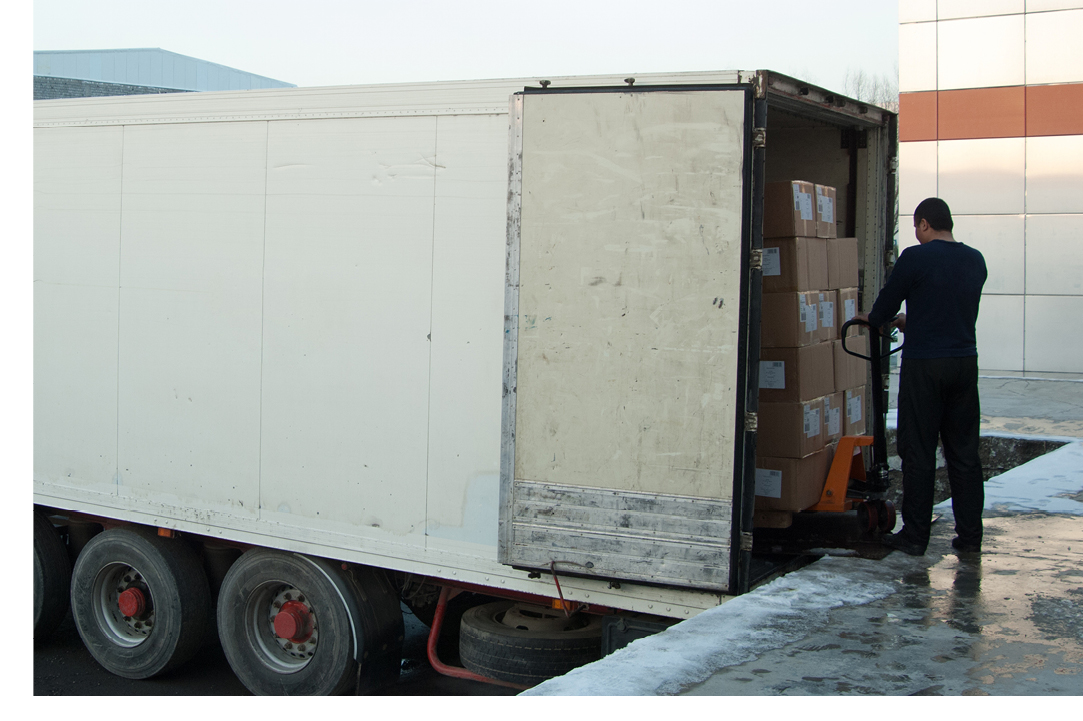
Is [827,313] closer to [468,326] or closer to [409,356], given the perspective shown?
[468,326]

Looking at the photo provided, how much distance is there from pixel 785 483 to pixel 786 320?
2.64ft

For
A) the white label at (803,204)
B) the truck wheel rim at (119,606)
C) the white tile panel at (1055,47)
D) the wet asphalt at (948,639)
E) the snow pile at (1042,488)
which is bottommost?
the truck wheel rim at (119,606)

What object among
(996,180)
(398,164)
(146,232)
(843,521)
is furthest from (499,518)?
(996,180)

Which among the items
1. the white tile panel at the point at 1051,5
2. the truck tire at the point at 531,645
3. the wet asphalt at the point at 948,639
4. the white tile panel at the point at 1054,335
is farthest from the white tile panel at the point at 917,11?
the truck tire at the point at 531,645

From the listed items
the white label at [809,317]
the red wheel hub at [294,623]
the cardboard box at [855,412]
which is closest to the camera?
the white label at [809,317]

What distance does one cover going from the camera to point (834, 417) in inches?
209

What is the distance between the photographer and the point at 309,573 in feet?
16.8

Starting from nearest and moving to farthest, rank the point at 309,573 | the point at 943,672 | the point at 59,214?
the point at 943,672, the point at 309,573, the point at 59,214

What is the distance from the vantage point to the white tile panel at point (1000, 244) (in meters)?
16.2

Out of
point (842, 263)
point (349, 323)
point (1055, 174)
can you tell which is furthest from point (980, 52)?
point (349, 323)

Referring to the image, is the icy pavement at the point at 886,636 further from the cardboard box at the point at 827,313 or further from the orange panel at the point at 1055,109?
the orange panel at the point at 1055,109

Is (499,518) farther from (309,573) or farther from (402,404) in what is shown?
(309,573)

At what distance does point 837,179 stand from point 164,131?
3891 mm

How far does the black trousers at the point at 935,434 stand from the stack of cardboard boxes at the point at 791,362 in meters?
0.43
